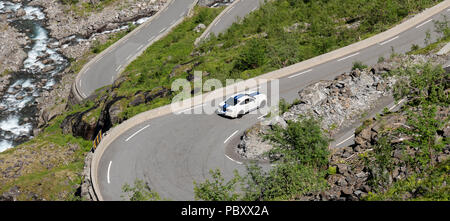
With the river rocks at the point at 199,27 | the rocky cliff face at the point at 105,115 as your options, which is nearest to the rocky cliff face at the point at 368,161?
the rocky cliff face at the point at 105,115

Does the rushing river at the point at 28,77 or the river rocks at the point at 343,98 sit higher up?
the river rocks at the point at 343,98

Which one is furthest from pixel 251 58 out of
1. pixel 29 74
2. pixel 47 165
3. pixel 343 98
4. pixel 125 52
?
pixel 29 74

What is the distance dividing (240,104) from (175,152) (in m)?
6.26

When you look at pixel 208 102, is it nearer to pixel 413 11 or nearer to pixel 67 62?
pixel 413 11

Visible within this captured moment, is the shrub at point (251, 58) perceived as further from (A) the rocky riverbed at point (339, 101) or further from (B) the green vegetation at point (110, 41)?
(B) the green vegetation at point (110, 41)

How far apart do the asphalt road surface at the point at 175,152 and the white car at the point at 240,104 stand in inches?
21.3

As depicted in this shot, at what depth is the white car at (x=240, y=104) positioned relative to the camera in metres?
34.0

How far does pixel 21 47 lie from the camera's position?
68.8 metres

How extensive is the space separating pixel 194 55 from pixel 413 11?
2451cm

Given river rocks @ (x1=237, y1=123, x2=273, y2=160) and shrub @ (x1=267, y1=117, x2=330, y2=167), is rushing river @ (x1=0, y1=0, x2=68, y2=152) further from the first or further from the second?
shrub @ (x1=267, y1=117, x2=330, y2=167)

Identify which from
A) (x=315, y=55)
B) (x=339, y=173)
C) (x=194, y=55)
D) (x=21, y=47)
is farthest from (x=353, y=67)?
(x=21, y=47)

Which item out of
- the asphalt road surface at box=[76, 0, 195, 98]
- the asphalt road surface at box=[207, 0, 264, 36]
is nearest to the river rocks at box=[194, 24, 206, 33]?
the asphalt road surface at box=[207, 0, 264, 36]

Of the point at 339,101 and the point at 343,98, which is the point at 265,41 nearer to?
the point at 343,98

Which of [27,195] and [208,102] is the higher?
[208,102]
